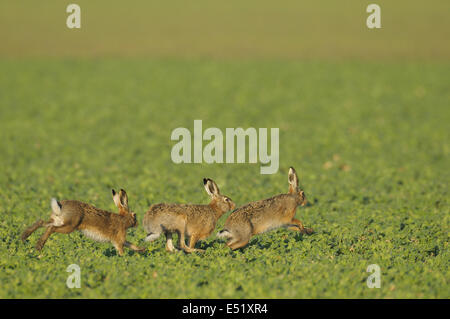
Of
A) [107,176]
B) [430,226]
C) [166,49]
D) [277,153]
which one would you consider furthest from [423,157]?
[166,49]

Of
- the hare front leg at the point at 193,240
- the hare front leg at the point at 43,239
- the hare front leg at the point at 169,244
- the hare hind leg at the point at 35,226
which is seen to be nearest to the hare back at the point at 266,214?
the hare front leg at the point at 193,240

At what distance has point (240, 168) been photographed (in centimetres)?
1781

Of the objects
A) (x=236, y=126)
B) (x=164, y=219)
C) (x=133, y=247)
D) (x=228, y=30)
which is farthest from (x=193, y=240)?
(x=228, y=30)

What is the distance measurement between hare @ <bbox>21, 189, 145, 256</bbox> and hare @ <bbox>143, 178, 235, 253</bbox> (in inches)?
21.3

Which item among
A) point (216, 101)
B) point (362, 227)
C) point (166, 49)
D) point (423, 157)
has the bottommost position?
point (362, 227)

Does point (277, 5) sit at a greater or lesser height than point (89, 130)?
greater

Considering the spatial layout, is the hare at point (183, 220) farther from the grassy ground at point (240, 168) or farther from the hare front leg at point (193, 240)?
the grassy ground at point (240, 168)

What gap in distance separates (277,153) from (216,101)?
8872 millimetres

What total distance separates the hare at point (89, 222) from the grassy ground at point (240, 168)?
372 millimetres

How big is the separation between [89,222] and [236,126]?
15230mm

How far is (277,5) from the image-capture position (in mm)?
54062

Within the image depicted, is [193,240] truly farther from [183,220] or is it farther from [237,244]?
[237,244]

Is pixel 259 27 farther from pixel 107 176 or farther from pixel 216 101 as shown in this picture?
pixel 107 176

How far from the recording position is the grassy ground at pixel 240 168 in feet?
28.3
